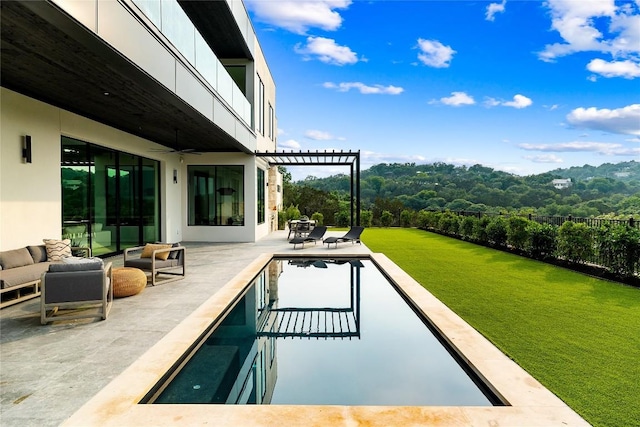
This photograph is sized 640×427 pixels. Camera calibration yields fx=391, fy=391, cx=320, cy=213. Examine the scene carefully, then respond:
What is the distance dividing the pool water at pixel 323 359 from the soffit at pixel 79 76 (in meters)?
3.63

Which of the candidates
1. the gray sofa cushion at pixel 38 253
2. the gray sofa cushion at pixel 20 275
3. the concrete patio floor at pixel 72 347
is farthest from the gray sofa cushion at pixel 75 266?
the gray sofa cushion at pixel 38 253

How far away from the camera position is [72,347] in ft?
13.3

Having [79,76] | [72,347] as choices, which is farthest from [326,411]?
[79,76]

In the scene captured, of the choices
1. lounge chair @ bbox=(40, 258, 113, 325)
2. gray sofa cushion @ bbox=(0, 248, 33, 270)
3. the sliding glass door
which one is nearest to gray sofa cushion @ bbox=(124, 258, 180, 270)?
gray sofa cushion @ bbox=(0, 248, 33, 270)

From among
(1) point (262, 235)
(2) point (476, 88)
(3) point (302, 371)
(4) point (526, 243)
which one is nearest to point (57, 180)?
(3) point (302, 371)

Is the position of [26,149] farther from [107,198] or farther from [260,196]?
[260,196]

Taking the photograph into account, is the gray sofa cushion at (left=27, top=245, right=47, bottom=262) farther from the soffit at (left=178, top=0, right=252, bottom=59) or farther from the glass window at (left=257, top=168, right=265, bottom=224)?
the glass window at (left=257, top=168, right=265, bottom=224)

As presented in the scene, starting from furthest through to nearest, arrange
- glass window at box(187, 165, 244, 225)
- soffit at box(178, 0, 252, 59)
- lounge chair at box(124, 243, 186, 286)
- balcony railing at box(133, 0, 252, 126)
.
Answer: glass window at box(187, 165, 244, 225)
soffit at box(178, 0, 252, 59)
lounge chair at box(124, 243, 186, 286)
balcony railing at box(133, 0, 252, 126)

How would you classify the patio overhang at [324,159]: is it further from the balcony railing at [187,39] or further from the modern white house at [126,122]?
the balcony railing at [187,39]

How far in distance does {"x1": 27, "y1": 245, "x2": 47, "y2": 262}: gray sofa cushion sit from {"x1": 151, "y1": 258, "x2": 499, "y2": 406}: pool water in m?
3.55

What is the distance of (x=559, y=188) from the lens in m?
28.5

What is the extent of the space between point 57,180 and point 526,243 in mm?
12449

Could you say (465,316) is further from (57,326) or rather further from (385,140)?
(385,140)

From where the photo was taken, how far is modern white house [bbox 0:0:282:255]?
4.77m
